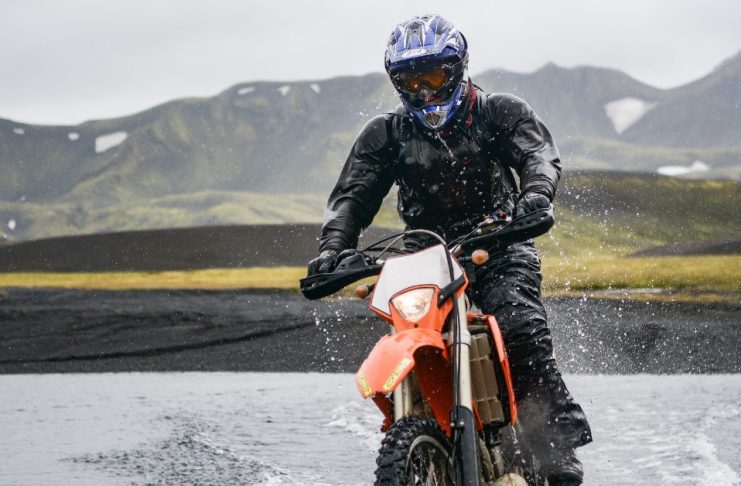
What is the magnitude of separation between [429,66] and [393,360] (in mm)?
1800

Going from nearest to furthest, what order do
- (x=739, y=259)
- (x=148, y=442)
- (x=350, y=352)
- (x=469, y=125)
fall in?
(x=469, y=125)
(x=148, y=442)
(x=350, y=352)
(x=739, y=259)

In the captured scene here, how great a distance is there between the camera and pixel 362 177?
5781 mm

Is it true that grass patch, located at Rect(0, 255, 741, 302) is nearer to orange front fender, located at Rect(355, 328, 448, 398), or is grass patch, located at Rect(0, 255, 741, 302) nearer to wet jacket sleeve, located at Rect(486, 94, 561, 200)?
wet jacket sleeve, located at Rect(486, 94, 561, 200)

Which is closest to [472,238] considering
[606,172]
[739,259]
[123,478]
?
[123,478]

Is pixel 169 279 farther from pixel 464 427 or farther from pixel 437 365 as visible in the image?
pixel 464 427

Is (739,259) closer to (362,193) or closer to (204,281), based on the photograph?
(204,281)

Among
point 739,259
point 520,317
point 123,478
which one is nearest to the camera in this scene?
point 520,317

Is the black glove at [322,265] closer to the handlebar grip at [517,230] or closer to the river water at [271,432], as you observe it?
the handlebar grip at [517,230]

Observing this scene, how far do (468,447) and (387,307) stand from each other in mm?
619

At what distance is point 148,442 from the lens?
8.34m

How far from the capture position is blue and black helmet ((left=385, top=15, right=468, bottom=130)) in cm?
531

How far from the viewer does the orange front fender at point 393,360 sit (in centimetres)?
406

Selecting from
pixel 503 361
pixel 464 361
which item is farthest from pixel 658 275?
pixel 464 361

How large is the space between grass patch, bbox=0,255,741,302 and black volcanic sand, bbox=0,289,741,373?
2.54 m
